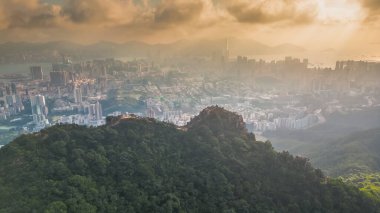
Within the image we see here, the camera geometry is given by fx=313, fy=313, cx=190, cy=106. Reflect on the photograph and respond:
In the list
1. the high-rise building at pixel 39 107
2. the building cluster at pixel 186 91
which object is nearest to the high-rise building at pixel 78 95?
the building cluster at pixel 186 91

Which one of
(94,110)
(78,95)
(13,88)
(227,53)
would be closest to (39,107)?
(13,88)

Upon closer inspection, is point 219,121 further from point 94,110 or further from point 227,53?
point 227,53

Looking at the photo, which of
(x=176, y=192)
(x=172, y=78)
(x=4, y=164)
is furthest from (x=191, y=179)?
(x=172, y=78)

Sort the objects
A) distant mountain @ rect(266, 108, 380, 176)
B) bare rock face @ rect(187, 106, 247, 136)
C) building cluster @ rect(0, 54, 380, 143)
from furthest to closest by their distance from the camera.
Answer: building cluster @ rect(0, 54, 380, 143) < distant mountain @ rect(266, 108, 380, 176) < bare rock face @ rect(187, 106, 247, 136)

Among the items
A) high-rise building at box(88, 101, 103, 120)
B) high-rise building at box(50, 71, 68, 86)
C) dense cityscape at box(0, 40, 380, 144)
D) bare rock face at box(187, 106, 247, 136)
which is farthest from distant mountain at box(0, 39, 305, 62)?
bare rock face at box(187, 106, 247, 136)

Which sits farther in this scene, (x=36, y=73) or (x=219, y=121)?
(x=36, y=73)

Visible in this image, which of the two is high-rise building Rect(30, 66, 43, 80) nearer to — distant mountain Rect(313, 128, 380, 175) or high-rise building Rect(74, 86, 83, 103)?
high-rise building Rect(74, 86, 83, 103)

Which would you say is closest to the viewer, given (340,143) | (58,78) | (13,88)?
(340,143)
